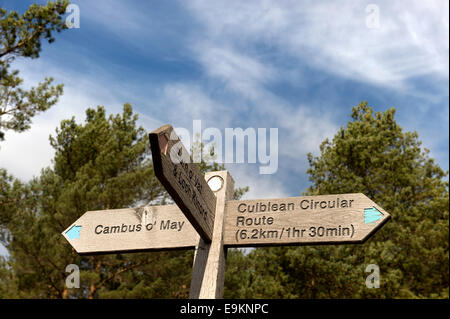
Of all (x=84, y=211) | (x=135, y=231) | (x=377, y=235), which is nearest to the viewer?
(x=135, y=231)

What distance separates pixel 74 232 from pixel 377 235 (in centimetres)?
934

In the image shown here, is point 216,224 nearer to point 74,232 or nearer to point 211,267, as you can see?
point 211,267

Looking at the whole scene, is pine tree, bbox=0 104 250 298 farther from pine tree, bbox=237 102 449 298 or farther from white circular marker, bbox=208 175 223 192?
white circular marker, bbox=208 175 223 192

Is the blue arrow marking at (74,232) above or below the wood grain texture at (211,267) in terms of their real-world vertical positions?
above

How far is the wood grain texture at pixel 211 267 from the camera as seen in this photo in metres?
2.03

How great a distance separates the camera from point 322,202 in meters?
2.22

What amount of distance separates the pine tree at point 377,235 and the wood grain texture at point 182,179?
316 inches

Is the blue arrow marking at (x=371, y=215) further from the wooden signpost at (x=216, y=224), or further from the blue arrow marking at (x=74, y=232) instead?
the blue arrow marking at (x=74, y=232)

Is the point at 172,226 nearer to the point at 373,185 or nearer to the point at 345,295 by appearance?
the point at 345,295

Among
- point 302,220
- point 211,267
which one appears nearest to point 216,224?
point 211,267

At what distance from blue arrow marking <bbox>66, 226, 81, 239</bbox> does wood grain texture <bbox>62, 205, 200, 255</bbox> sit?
13mm

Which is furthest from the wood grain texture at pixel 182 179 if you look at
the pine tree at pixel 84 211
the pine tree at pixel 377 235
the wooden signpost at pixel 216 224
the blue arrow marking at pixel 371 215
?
the pine tree at pixel 377 235

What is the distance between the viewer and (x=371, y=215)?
210cm

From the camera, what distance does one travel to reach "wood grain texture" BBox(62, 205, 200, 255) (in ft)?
7.40
